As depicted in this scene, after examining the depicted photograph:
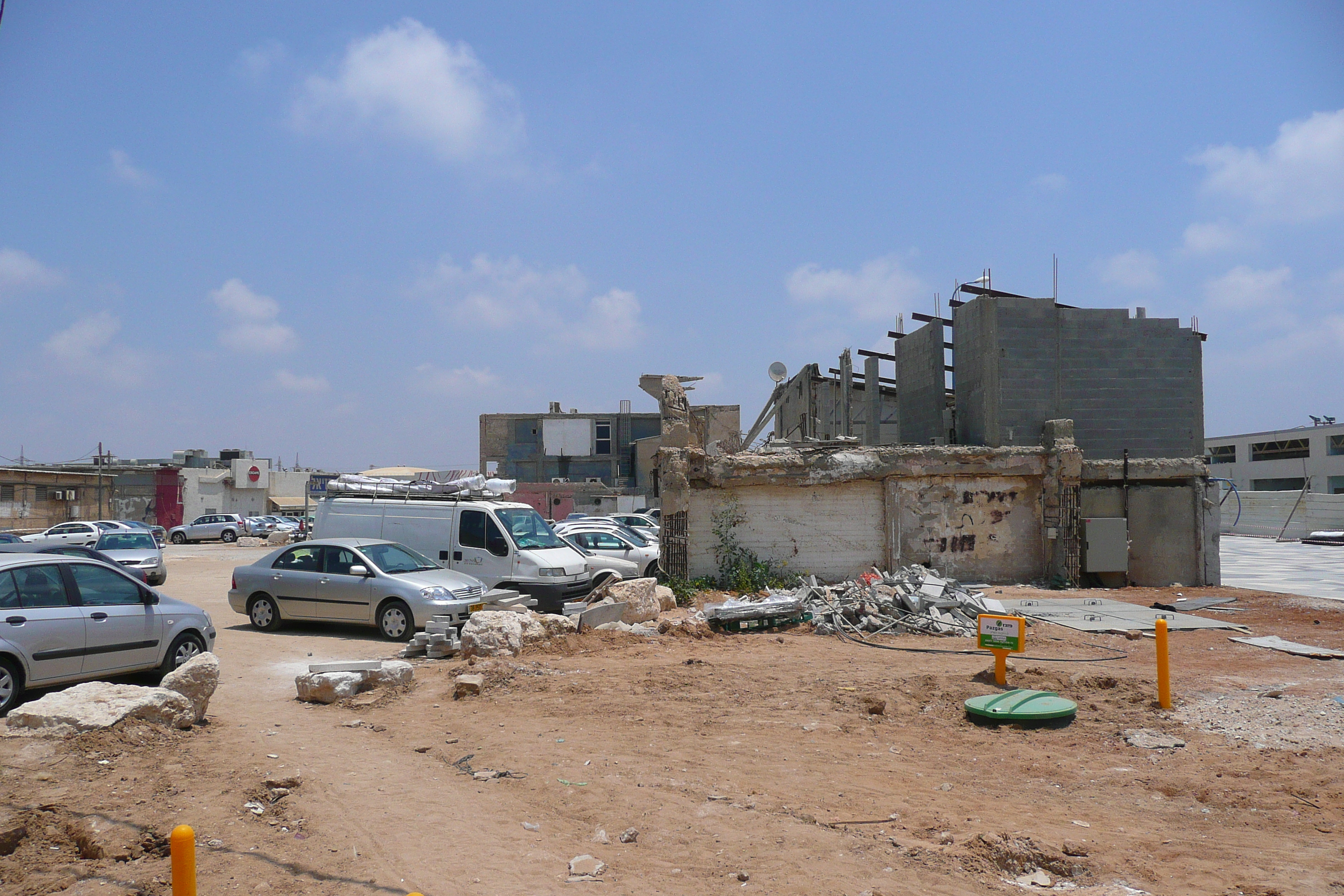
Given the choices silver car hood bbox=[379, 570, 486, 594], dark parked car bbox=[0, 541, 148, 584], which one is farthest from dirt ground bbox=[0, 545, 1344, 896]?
dark parked car bbox=[0, 541, 148, 584]

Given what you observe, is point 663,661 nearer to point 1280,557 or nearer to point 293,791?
point 293,791

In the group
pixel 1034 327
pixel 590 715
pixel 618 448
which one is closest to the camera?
pixel 590 715

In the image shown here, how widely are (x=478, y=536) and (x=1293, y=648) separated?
11.7 metres

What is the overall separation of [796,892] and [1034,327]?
16152mm

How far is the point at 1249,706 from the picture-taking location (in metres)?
8.10

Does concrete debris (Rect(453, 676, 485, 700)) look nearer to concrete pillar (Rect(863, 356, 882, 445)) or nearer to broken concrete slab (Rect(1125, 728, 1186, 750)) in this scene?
broken concrete slab (Rect(1125, 728, 1186, 750))

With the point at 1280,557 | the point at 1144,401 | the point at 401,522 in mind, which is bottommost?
the point at 1280,557

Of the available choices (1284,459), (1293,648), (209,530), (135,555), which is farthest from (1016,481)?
(1284,459)

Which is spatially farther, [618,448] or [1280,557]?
[618,448]

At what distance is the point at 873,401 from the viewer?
23.3m

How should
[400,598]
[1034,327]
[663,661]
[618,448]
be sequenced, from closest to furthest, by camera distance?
[663,661] → [400,598] → [1034,327] → [618,448]

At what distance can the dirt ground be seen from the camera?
179 inches

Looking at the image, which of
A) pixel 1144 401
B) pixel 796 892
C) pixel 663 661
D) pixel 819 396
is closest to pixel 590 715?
pixel 663 661

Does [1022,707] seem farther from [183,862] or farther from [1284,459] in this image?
[1284,459]
